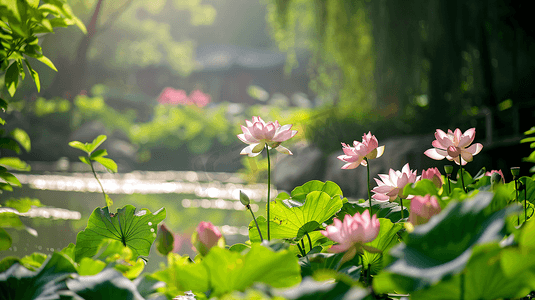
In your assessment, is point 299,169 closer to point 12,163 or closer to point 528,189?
point 528,189

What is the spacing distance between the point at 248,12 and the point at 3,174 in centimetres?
1901

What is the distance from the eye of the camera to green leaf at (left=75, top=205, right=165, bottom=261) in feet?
1.82

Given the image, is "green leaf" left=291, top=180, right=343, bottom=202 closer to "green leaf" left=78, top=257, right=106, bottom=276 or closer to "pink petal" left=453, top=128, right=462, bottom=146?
"pink petal" left=453, top=128, right=462, bottom=146

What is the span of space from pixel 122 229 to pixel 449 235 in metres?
0.47

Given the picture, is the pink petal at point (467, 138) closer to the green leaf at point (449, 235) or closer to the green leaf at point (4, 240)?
the green leaf at point (449, 235)

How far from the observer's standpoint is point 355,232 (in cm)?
35

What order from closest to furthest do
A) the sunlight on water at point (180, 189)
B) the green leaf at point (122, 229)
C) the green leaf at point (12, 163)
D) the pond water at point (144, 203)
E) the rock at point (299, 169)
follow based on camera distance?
1. the green leaf at point (12, 163)
2. the green leaf at point (122, 229)
3. the pond water at point (144, 203)
4. the sunlight on water at point (180, 189)
5. the rock at point (299, 169)

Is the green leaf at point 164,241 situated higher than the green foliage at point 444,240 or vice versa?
the green foliage at point 444,240

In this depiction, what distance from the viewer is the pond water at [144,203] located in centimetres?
171

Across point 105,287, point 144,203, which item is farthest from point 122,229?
point 144,203

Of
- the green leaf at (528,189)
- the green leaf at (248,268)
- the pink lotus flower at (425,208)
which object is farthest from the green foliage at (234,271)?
the green leaf at (528,189)

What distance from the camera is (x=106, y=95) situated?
35.4 ft

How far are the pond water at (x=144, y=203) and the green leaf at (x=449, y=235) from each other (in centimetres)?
122

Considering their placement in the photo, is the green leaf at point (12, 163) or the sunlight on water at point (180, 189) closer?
the green leaf at point (12, 163)
